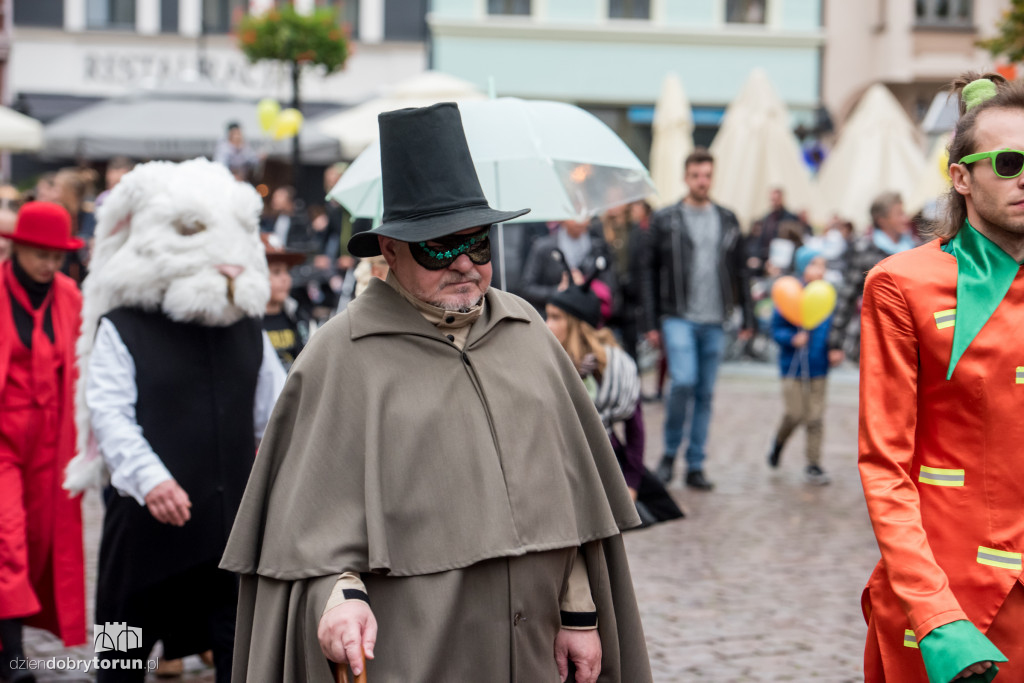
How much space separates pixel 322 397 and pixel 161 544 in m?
1.94

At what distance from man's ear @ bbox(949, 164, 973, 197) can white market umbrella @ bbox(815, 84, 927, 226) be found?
1753 centimetres

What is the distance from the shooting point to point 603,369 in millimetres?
5988

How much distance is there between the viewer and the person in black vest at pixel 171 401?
4.77m

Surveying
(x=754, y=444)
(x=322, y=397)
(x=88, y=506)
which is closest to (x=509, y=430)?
(x=322, y=397)

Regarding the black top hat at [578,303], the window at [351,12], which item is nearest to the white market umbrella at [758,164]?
the window at [351,12]

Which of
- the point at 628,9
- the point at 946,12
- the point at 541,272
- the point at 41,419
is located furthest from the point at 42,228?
the point at 946,12

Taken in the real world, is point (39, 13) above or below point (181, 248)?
above

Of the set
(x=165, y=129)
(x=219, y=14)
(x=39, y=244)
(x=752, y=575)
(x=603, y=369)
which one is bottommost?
(x=752, y=575)

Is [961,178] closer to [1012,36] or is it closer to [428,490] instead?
[428,490]

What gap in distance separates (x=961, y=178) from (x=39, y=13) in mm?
29473

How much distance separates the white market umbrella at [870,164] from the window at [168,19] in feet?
50.6

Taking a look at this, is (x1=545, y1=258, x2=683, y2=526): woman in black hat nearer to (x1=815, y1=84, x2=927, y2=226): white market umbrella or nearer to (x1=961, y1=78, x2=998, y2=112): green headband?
(x1=961, y1=78, x2=998, y2=112): green headband

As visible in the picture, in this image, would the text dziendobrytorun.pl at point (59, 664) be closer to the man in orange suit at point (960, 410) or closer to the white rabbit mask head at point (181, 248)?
the white rabbit mask head at point (181, 248)

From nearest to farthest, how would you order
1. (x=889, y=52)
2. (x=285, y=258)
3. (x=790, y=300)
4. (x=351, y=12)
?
(x=285, y=258) < (x=790, y=300) < (x=351, y=12) < (x=889, y=52)
